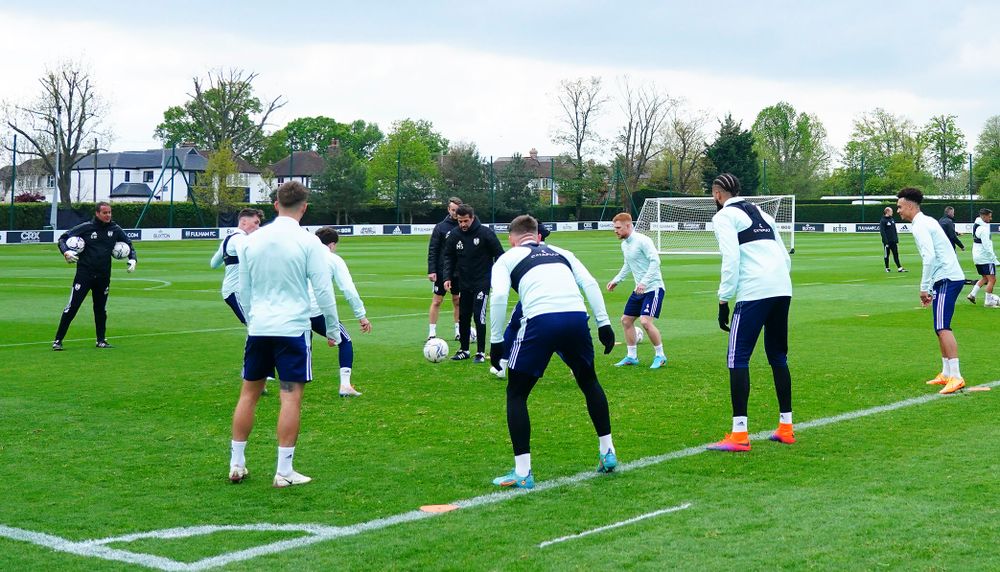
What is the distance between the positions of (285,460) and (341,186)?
68.8 meters

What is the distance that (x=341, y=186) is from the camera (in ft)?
246

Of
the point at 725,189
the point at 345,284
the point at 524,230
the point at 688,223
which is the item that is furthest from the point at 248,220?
the point at 688,223

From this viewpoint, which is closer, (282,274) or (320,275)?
(282,274)

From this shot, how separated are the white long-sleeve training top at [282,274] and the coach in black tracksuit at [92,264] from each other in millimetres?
9041

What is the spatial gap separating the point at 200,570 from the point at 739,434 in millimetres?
4420

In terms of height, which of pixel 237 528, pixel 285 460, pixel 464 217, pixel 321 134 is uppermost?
pixel 321 134

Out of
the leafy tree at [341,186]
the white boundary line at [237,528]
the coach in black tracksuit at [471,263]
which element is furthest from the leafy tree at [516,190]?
the white boundary line at [237,528]

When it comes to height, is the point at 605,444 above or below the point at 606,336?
below

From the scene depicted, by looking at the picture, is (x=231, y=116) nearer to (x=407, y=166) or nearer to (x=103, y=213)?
(x=407, y=166)

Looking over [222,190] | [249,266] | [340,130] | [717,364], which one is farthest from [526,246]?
[340,130]

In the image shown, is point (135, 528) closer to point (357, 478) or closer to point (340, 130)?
point (357, 478)

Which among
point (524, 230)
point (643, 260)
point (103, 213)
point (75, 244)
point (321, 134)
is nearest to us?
point (524, 230)

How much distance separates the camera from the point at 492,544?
593 centimetres

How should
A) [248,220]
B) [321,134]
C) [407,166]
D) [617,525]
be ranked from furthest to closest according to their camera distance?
[321,134] < [407,166] < [248,220] < [617,525]
